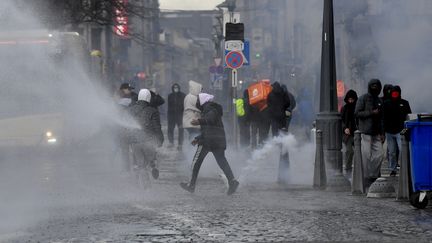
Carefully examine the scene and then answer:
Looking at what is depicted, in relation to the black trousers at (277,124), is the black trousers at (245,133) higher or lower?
lower

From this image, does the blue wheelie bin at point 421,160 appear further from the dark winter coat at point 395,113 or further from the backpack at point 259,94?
the backpack at point 259,94

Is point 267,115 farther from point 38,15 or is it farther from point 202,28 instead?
point 202,28

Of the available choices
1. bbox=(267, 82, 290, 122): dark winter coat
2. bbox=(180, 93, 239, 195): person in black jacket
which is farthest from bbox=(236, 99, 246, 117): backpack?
bbox=(180, 93, 239, 195): person in black jacket

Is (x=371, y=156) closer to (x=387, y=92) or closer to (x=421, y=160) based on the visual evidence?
(x=387, y=92)

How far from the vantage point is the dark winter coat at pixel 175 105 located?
29.0 m

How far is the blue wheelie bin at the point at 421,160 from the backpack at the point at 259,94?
29.0ft

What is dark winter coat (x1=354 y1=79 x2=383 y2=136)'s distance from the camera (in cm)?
1583

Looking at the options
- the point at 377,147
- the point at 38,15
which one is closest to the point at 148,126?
the point at 377,147

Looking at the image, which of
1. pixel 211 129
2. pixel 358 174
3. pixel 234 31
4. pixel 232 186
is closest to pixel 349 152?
pixel 358 174

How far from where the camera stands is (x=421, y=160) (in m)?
12.7

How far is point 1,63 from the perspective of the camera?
76.2ft

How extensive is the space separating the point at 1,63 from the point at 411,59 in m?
9.02

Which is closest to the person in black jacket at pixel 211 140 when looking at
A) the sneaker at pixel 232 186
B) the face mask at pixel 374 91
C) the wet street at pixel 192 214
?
the sneaker at pixel 232 186

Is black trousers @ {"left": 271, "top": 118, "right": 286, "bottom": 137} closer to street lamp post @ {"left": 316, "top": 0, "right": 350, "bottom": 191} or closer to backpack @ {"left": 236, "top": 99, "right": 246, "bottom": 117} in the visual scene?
street lamp post @ {"left": 316, "top": 0, "right": 350, "bottom": 191}
